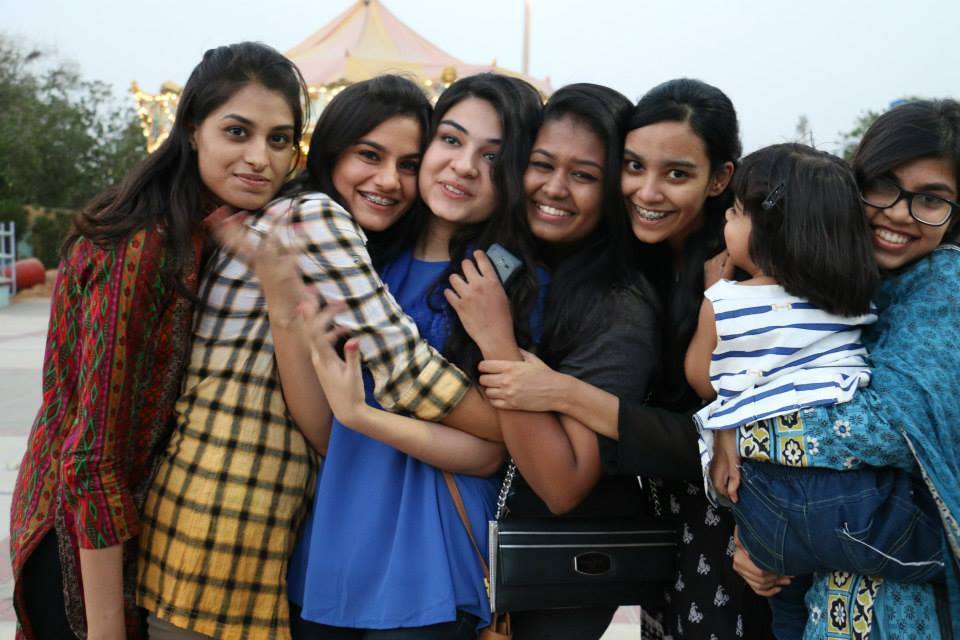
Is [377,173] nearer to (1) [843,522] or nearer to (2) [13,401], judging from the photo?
(1) [843,522]

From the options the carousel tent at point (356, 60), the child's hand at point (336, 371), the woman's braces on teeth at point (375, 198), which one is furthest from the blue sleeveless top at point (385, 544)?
the carousel tent at point (356, 60)

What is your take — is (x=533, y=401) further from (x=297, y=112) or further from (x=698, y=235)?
(x=297, y=112)

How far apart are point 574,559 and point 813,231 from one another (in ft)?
3.07

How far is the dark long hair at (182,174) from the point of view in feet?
5.86

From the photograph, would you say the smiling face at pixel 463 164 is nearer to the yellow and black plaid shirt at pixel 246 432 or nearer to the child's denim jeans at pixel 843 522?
the yellow and black plaid shirt at pixel 246 432

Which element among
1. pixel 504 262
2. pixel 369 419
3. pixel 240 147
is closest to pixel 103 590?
pixel 369 419

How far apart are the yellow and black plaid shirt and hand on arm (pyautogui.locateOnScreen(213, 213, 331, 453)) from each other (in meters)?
→ 0.04

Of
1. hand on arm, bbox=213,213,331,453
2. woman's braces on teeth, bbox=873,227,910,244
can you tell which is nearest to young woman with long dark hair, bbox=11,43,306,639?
hand on arm, bbox=213,213,331,453

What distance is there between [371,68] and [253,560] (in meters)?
9.88

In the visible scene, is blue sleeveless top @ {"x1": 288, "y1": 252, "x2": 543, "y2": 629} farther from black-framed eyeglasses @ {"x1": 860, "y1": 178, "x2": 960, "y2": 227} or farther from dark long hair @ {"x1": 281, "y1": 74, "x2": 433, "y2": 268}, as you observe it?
black-framed eyeglasses @ {"x1": 860, "y1": 178, "x2": 960, "y2": 227}

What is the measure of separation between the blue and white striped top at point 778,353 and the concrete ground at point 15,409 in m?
2.12

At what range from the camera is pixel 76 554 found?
70.5 inches

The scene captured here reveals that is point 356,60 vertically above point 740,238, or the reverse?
point 356,60

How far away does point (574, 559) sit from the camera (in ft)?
6.43
